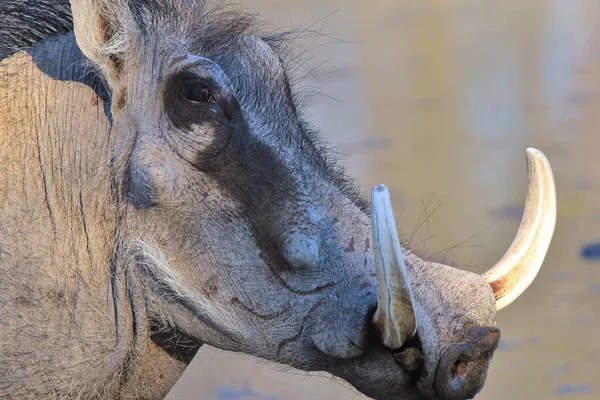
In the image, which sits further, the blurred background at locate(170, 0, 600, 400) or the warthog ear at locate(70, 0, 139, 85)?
the blurred background at locate(170, 0, 600, 400)

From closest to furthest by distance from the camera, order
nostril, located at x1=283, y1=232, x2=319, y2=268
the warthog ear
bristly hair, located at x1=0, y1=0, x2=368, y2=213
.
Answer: nostril, located at x1=283, y1=232, x2=319, y2=268 → the warthog ear → bristly hair, located at x1=0, y1=0, x2=368, y2=213

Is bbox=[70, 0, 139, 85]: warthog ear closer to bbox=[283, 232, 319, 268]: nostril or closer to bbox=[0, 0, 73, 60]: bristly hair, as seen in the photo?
bbox=[0, 0, 73, 60]: bristly hair

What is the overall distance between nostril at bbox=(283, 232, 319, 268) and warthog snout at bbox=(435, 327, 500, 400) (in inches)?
18.0

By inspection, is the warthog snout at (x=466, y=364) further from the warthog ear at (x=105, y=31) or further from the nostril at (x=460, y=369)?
the warthog ear at (x=105, y=31)

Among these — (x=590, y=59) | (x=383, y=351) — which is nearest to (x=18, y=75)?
(x=383, y=351)

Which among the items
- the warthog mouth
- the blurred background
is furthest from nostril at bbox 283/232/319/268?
the blurred background

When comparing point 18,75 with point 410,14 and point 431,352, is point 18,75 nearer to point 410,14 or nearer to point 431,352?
point 431,352

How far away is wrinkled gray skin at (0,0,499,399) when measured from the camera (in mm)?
3225

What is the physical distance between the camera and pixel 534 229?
345cm

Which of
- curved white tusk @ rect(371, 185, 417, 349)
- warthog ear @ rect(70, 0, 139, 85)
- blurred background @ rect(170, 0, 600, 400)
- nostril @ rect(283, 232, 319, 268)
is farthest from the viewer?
blurred background @ rect(170, 0, 600, 400)

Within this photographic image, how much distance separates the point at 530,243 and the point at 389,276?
637mm

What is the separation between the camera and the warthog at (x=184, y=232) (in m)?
3.21

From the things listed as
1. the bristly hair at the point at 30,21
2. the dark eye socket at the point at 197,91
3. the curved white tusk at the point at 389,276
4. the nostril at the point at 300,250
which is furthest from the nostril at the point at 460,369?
the bristly hair at the point at 30,21

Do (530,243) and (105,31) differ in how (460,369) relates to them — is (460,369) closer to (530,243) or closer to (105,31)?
(530,243)
